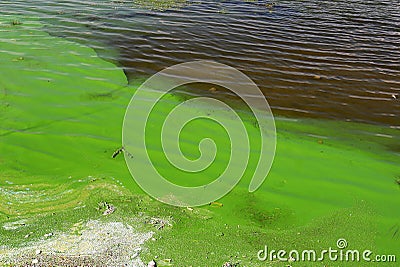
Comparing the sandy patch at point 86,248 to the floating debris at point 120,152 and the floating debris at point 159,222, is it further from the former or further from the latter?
the floating debris at point 120,152

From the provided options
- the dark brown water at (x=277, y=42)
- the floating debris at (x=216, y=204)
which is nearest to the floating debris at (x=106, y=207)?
the floating debris at (x=216, y=204)

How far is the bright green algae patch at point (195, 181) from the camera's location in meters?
3.07

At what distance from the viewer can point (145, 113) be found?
479 cm

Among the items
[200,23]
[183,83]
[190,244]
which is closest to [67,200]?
[190,244]

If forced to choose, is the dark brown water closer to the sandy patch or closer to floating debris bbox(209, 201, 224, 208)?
floating debris bbox(209, 201, 224, 208)

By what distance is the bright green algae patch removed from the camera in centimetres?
307
